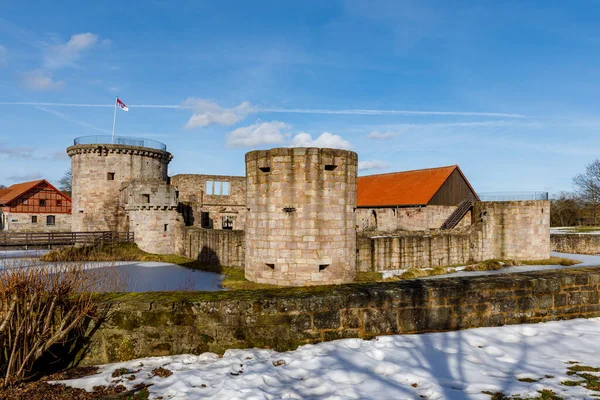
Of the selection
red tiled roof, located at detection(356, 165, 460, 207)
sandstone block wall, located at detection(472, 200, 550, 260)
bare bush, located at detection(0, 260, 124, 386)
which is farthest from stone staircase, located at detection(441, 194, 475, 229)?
bare bush, located at detection(0, 260, 124, 386)

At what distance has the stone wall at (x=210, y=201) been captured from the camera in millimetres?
29734

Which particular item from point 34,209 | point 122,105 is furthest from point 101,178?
point 34,209

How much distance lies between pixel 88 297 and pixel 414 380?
12.2ft

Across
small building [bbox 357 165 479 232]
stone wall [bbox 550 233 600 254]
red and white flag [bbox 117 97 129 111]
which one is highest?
red and white flag [bbox 117 97 129 111]

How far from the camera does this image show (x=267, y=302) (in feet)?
15.5

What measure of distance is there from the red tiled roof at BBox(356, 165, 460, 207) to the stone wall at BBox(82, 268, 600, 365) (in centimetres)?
2396

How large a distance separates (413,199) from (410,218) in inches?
60.1

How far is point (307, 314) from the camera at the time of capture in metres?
4.80

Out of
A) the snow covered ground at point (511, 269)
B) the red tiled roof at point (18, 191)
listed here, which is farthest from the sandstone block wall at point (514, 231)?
the red tiled roof at point (18, 191)

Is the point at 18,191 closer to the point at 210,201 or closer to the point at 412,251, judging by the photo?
the point at 210,201

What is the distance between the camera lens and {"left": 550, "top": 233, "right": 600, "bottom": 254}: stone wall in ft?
86.1

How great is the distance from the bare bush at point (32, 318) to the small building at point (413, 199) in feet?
84.6

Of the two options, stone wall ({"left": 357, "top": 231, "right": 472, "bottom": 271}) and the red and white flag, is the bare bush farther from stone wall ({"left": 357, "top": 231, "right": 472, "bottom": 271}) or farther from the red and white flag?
the red and white flag

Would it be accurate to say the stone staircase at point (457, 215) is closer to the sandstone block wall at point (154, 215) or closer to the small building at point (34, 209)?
the sandstone block wall at point (154, 215)
